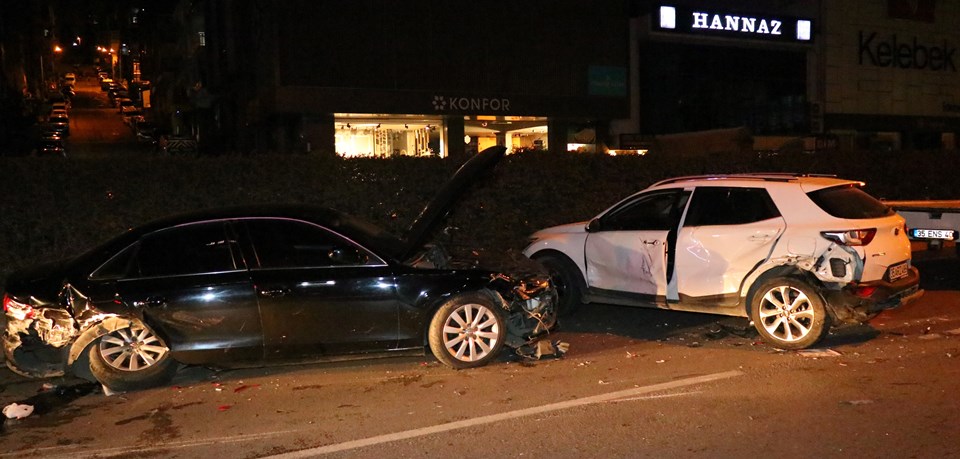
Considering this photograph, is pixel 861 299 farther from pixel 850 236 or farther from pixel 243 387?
pixel 243 387

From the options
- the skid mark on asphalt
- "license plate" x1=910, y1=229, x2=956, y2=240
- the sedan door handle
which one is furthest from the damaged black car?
"license plate" x1=910, y1=229, x2=956, y2=240

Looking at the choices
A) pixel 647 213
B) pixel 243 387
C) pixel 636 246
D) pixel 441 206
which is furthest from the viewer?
pixel 647 213

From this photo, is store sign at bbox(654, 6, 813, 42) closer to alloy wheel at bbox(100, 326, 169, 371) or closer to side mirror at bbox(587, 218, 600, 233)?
side mirror at bbox(587, 218, 600, 233)

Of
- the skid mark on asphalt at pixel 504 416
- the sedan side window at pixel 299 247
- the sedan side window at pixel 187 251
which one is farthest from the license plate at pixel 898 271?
the sedan side window at pixel 187 251

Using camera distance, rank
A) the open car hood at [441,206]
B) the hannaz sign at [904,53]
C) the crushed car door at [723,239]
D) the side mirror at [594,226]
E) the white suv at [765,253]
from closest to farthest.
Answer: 1. the open car hood at [441,206]
2. the white suv at [765,253]
3. the crushed car door at [723,239]
4. the side mirror at [594,226]
5. the hannaz sign at [904,53]

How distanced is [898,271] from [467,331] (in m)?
4.15

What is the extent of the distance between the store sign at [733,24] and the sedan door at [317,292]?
19.1m

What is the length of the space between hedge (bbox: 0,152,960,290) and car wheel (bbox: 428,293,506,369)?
3.26 feet

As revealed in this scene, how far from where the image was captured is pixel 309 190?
460 inches

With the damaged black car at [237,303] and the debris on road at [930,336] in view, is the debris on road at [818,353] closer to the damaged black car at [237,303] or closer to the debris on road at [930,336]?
the debris on road at [930,336]

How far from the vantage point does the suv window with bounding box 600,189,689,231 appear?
8531mm

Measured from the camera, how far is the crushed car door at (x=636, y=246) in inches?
332

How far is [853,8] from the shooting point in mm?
27875

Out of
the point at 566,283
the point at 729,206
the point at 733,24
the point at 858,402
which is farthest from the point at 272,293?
the point at 733,24
